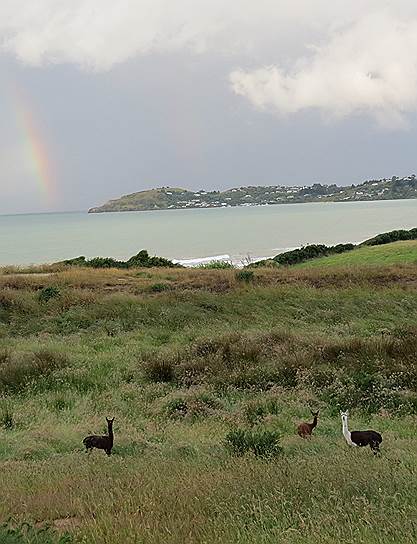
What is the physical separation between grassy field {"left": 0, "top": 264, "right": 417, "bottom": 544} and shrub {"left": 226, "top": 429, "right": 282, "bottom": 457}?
39mm

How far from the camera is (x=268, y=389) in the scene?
39.3ft

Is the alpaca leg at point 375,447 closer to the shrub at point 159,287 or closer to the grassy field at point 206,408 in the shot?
the grassy field at point 206,408

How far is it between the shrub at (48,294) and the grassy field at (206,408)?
89 mm

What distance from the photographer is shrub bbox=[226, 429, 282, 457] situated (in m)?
7.07

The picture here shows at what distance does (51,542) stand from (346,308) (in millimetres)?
17136

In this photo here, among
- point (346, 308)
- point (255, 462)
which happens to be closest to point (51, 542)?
point (255, 462)

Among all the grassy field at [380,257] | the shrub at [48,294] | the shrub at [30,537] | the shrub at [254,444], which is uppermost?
the shrub at [30,537]

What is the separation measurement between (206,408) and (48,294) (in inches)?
513

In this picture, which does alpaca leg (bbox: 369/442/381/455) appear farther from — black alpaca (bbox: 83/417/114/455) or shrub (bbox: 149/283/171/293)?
shrub (bbox: 149/283/171/293)

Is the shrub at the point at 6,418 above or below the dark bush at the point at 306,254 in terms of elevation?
above

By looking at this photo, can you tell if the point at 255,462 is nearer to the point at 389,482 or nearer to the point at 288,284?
the point at 389,482

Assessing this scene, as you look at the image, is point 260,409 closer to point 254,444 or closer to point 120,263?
point 254,444

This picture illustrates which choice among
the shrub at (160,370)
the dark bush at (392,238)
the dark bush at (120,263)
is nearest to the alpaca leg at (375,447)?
the shrub at (160,370)

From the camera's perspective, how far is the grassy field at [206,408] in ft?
14.9
